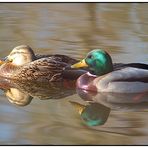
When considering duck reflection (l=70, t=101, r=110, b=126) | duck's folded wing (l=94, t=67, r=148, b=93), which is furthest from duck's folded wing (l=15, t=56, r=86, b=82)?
duck reflection (l=70, t=101, r=110, b=126)

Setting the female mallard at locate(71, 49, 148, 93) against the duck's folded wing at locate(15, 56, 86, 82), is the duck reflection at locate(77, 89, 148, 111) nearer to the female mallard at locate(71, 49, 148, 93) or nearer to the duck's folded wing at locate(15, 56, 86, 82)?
the female mallard at locate(71, 49, 148, 93)

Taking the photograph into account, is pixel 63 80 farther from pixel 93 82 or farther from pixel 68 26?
pixel 68 26

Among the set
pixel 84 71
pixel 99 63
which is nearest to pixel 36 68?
pixel 84 71

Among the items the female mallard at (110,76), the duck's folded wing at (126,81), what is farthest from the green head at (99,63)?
the duck's folded wing at (126,81)

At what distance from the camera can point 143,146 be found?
645 centimetres

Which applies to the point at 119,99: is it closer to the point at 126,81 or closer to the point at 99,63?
the point at 126,81

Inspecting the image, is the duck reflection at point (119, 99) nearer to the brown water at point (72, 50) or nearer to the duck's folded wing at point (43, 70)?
the brown water at point (72, 50)

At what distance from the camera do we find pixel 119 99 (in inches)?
326

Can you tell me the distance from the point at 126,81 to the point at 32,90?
1.27 metres

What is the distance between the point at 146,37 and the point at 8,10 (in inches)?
133

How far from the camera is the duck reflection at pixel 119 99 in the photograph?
26.1 ft

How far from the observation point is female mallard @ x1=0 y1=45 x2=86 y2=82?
894 cm

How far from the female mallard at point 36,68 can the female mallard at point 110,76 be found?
0.72 ft

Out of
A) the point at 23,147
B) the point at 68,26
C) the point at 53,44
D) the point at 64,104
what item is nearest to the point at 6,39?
the point at 53,44
